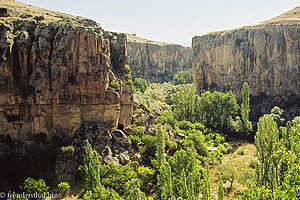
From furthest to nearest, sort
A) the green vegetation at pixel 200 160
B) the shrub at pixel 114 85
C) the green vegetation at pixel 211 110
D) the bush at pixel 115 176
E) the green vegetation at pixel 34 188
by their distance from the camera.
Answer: the green vegetation at pixel 211 110 < the shrub at pixel 114 85 < the bush at pixel 115 176 < the green vegetation at pixel 34 188 < the green vegetation at pixel 200 160

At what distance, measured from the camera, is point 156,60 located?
348ft

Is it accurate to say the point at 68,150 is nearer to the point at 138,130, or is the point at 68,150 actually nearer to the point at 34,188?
the point at 34,188

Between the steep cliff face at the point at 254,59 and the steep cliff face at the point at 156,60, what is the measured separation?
25.5m

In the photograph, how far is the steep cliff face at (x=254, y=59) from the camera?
2377 inches

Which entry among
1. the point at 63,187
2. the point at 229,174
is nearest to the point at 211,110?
the point at 229,174

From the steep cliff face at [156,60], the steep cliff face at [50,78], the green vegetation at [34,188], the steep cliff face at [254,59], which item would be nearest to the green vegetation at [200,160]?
the green vegetation at [34,188]

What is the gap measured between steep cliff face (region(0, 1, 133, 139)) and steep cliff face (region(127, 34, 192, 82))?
66.4 metres

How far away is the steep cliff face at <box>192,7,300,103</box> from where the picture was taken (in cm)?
6038

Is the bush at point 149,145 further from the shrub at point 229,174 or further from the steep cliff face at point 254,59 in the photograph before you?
the steep cliff face at point 254,59

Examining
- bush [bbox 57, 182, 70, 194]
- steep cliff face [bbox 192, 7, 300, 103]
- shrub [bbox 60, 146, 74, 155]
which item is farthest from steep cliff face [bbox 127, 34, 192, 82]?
bush [bbox 57, 182, 70, 194]

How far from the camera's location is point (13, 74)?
29.3m

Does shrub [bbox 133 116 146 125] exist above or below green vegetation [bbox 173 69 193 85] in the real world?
below

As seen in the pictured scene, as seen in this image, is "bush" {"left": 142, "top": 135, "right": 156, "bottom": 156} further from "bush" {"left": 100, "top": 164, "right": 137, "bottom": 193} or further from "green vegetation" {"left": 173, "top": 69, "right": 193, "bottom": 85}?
"green vegetation" {"left": 173, "top": 69, "right": 193, "bottom": 85}

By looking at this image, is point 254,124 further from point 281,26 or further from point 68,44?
point 68,44
